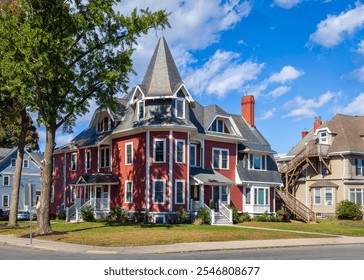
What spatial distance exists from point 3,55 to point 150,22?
8364mm

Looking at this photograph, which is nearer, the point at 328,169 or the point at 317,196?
the point at 328,169

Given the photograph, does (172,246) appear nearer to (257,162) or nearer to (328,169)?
(257,162)

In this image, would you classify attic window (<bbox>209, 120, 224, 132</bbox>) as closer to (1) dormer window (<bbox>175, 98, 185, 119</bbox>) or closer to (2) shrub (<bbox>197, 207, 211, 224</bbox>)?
(1) dormer window (<bbox>175, 98, 185, 119</bbox>)

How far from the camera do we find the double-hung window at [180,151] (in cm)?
3919

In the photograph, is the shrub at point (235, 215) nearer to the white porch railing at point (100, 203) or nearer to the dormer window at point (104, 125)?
the white porch railing at point (100, 203)

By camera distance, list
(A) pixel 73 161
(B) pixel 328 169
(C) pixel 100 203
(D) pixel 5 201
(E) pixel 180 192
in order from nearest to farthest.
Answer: (E) pixel 180 192, (C) pixel 100 203, (A) pixel 73 161, (B) pixel 328 169, (D) pixel 5 201

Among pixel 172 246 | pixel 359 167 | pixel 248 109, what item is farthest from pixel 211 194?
pixel 172 246

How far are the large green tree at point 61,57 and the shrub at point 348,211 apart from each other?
2995 cm

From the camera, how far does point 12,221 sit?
36.2m

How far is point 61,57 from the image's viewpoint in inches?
1065

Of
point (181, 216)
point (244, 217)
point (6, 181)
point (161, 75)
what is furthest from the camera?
point (6, 181)

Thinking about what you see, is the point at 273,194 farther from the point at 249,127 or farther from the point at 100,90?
the point at 100,90

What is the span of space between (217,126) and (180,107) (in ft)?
20.0

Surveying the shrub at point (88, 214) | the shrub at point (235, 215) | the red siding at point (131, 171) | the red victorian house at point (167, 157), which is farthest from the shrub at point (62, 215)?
the shrub at point (235, 215)
